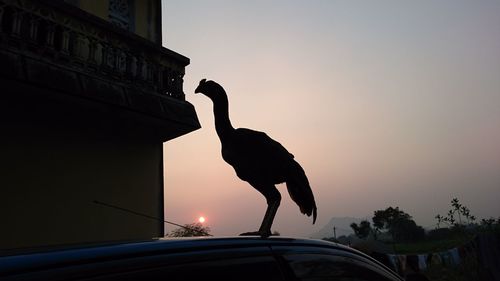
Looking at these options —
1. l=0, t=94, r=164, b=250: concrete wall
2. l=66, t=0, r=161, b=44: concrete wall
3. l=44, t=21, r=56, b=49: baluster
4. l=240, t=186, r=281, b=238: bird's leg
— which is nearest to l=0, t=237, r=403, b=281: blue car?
l=240, t=186, r=281, b=238: bird's leg

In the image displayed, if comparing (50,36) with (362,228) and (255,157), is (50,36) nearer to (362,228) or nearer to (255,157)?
(255,157)

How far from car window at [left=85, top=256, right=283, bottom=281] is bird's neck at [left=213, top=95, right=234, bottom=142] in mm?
1638

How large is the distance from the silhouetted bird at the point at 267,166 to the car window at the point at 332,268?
959mm

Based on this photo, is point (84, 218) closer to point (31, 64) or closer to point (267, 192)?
point (31, 64)

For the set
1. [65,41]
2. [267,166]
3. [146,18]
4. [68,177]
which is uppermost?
[146,18]

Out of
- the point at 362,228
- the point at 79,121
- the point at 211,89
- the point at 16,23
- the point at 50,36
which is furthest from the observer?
the point at 362,228

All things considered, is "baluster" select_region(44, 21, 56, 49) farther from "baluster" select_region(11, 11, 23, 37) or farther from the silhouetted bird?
the silhouetted bird

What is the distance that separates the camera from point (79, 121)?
6.88 m

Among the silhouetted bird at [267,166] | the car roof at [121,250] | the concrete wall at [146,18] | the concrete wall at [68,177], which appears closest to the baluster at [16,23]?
the concrete wall at [68,177]

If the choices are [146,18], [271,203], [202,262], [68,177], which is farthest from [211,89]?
[146,18]

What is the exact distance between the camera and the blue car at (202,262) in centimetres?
108

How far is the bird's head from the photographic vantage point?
3317 millimetres

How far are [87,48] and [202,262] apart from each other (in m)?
5.94

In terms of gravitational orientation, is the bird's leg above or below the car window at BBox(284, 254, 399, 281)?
above
